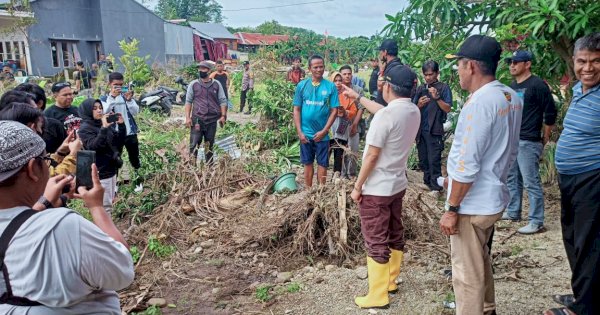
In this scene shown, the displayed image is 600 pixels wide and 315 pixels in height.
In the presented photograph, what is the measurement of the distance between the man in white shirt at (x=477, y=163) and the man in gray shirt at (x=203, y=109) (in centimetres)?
507

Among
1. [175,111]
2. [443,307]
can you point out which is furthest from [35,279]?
[175,111]

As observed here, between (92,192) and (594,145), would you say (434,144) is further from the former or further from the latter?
(92,192)

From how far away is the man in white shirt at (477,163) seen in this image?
8.70 feet

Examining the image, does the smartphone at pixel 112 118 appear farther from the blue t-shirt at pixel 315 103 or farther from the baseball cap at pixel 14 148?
the baseball cap at pixel 14 148

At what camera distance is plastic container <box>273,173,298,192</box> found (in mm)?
5961

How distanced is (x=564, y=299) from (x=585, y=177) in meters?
1.04

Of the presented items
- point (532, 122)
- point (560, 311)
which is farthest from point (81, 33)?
point (560, 311)

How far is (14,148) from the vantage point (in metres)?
1.56

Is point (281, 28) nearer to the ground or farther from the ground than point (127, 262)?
farther from the ground

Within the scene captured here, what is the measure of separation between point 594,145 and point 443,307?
1.52 m

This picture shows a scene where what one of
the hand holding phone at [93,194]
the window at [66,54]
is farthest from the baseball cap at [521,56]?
the window at [66,54]

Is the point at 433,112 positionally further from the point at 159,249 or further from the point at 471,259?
the point at 159,249

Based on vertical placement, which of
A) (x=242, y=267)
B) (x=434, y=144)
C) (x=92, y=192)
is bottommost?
(x=242, y=267)

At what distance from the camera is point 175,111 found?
48.7 feet
